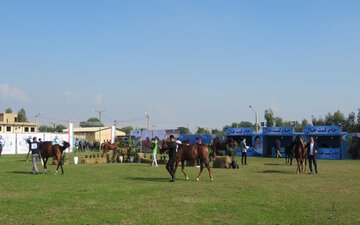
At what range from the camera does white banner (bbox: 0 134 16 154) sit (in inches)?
2077

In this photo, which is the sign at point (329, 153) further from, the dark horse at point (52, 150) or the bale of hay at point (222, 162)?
the dark horse at point (52, 150)

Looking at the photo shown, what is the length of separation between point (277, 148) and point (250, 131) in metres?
8.30

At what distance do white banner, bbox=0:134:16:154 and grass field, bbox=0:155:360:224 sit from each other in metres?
37.1

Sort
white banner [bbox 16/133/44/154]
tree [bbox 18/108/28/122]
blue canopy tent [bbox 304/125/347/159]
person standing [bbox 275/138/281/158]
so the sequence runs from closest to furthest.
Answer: blue canopy tent [bbox 304/125/347/159] < person standing [bbox 275/138/281/158] < white banner [bbox 16/133/44/154] < tree [bbox 18/108/28/122]

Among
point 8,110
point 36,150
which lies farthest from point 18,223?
point 8,110

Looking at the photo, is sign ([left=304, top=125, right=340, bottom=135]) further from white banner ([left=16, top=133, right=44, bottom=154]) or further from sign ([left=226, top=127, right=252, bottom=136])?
white banner ([left=16, top=133, right=44, bottom=154])

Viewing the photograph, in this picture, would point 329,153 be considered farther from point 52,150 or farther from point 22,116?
point 22,116

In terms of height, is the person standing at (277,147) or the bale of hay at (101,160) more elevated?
the person standing at (277,147)

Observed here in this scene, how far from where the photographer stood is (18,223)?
9.62 m

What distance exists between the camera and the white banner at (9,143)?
52750 mm

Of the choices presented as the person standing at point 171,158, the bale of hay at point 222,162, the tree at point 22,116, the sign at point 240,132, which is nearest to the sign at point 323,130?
the sign at point 240,132

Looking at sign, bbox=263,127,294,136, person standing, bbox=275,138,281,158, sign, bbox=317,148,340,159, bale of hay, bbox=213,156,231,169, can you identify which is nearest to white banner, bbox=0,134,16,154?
sign, bbox=263,127,294,136

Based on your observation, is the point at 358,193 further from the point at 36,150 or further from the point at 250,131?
the point at 250,131

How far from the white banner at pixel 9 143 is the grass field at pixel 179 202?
37.1 meters
